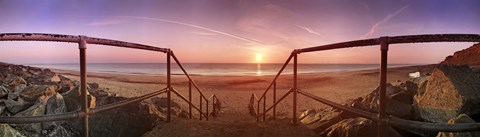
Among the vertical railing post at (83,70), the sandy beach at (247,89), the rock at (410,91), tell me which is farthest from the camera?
the sandy beach at (247,89)

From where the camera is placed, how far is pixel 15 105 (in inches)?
176

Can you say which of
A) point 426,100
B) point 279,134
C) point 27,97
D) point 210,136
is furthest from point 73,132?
point 426,100

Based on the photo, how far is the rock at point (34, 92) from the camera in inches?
192

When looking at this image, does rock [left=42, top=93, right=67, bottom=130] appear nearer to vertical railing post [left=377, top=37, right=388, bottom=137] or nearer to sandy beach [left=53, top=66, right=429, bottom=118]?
vertical railing post [left=377, top=37, right=388, bottom=137]

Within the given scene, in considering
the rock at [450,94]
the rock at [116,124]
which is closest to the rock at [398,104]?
the rock at [450,94]

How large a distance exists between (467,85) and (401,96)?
4.12ft

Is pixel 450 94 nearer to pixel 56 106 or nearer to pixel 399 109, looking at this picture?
pixel 399 109

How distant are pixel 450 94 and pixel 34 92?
6244 mm

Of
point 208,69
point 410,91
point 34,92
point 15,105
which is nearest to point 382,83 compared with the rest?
Result: point 410,91

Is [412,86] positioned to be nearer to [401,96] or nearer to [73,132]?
[401,96]

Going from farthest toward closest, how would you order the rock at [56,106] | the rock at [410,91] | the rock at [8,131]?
the rock at [410,91], the rock at [56,106], the rock at [8,131]

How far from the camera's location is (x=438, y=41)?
1.45 m

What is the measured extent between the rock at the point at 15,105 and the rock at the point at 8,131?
1.38 meters

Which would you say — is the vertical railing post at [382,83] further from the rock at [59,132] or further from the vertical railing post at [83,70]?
the rock at [59,132]
